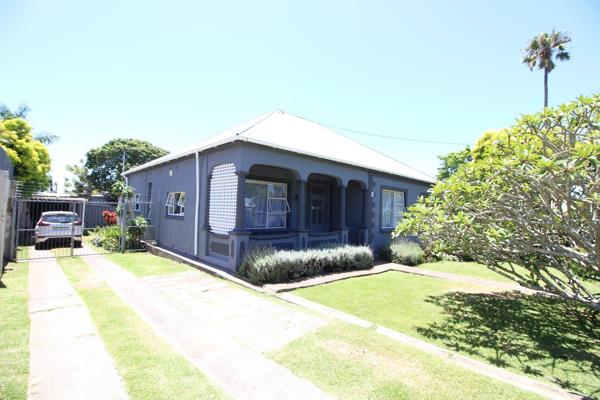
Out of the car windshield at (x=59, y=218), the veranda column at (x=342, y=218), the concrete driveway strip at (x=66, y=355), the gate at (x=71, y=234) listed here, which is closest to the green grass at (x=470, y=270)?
the veranda column at (x=342, y=218)

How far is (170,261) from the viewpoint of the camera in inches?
427

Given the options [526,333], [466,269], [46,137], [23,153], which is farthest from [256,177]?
[46,137]

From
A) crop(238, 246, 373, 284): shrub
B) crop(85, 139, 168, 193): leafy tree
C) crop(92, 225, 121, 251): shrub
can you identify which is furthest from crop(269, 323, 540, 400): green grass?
crop(85, 139, 168, 193): leafy tree

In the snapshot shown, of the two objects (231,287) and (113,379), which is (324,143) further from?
(113,379)

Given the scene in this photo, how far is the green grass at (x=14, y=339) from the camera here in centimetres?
309

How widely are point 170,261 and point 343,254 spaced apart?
6.40 metres

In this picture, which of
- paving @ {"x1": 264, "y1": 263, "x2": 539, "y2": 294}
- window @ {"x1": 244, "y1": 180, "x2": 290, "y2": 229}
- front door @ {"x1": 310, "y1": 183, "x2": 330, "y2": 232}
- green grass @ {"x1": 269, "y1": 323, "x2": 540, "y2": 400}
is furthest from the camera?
front door @ {"x1": 310, "y1": 183, "x2": 330, "y2": 232}

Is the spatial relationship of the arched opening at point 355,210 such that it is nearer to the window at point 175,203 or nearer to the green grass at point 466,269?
the green grass at point 466,269

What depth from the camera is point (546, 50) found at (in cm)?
2206

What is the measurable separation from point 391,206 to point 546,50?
19.4 meters

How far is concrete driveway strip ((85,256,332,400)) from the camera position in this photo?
127 inches

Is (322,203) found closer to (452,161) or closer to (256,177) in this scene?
(256,177)

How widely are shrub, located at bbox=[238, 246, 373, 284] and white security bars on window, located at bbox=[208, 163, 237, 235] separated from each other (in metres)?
1.42

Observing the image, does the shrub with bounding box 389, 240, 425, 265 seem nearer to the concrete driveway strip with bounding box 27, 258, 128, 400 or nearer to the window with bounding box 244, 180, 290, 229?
the window with bounding box 244, 180, 290, 229
